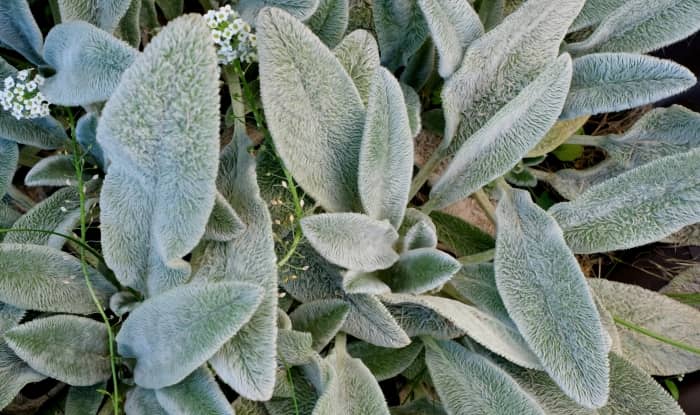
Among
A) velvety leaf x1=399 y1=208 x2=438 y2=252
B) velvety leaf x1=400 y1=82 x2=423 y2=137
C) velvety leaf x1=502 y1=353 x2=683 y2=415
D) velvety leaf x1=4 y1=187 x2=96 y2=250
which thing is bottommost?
velvety leaf x1=502 y1=353 x2=683 y2=415

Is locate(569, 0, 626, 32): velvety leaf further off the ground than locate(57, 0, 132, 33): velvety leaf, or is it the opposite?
locate(57, 0, 132, 33): velvety leaf

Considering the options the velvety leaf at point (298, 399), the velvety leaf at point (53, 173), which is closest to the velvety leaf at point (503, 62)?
the velvety leaf at point (298, 399)

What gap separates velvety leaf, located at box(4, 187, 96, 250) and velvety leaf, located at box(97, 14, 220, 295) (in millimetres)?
116

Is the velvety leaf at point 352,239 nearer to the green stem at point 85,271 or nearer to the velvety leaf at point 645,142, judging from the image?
the green stem at point 85,271

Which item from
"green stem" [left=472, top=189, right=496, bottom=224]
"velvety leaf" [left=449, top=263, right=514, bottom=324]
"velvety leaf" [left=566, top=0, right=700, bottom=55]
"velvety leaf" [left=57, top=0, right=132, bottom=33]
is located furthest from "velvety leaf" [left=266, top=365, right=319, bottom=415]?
"velvety leaf" [left=566, top=0, right=700, bottom=55]

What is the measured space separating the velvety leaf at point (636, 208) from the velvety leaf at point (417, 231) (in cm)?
16

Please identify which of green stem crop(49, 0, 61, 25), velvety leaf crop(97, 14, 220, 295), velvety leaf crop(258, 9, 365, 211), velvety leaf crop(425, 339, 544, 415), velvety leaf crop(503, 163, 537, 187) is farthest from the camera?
velvety leaf crop(503, 163, 537, 187)

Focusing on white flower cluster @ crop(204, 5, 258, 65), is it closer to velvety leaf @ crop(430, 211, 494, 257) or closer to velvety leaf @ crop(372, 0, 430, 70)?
velvety leaf @ crop(372, 0, 430, 70)

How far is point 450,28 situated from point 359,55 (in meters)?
0.11

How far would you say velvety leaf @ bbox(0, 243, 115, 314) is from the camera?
65 centimetres

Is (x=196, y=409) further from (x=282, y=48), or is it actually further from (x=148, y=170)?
(x=282, y=48)

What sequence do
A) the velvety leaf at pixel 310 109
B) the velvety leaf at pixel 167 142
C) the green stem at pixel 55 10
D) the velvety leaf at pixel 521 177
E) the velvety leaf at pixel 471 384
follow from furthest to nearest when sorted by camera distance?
the velvety leaf at pixel 521 177, the green stem at pixel 55 10, the velvety leaf at pixel 471 384, the velvety leaf at pixel 310 109, the velvety leaf at pixel 167 142

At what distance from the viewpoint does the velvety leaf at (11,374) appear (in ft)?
2.17

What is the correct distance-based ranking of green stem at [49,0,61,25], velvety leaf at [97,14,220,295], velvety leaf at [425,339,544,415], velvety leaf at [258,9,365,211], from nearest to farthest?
velvety leaf at [97,14,220,295]
velvety leaf at [258,9,365,211]
velvety leaf at [425,339,544,415]
green stem at [49,0,61,25]
